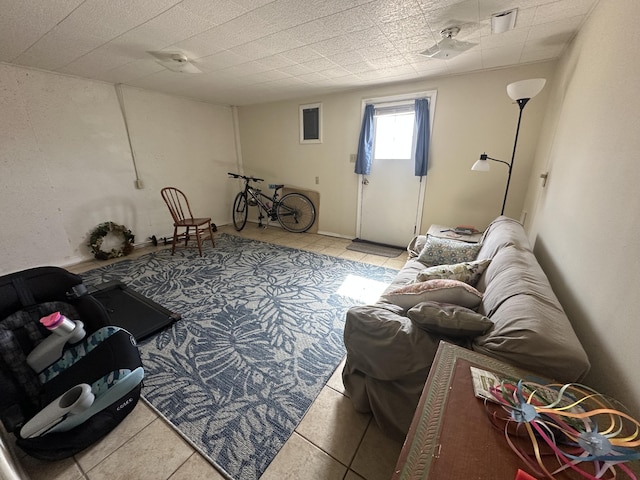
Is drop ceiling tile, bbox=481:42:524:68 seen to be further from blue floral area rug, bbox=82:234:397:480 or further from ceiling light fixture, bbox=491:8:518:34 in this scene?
blue floral area rug, bbox=82:234:397:480

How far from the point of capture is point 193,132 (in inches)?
170

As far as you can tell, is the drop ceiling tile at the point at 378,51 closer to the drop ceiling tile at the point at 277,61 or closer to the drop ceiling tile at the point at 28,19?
the drop ceiling tile at the point at 277,61

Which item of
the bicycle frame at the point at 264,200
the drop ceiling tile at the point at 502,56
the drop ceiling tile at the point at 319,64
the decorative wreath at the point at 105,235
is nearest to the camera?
the drop ceiling tile at the point at 502,56

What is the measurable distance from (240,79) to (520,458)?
3.82 m

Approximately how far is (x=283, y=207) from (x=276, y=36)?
2.87 meters

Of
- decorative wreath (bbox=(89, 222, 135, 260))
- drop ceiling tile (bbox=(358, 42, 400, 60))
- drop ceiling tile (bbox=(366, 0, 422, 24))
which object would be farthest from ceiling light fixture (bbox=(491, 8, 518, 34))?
decorative wreath (bbox=(89, 222, 135, 260))

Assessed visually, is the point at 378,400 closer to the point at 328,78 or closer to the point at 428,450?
the point at 428,450

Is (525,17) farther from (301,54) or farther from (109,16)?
(109,16)

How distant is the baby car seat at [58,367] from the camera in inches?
45.3

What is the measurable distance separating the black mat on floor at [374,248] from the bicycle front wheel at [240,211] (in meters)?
2.16

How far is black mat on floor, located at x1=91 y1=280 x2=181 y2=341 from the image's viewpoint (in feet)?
6.64

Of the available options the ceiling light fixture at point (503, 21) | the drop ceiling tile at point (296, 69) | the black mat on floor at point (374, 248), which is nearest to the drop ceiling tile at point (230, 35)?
the drop ceiling tile at point (296, 69)

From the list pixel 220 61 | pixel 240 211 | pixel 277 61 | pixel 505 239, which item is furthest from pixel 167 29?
pixel 240 211

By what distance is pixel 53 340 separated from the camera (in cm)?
138
